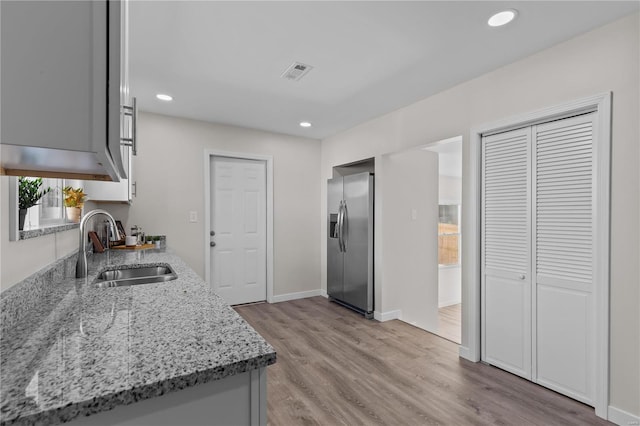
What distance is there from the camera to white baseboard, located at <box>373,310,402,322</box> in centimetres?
365

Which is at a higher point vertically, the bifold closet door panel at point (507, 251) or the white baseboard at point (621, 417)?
the bifold closet door panel at point (507, 251)

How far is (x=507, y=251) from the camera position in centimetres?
247

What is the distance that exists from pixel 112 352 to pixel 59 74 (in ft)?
2.16

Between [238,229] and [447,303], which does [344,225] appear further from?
[447,303]

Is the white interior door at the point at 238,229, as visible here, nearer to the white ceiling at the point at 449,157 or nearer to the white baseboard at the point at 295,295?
the white baseboard at the point at 295,295

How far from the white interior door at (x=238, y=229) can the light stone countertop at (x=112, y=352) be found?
9.38ft

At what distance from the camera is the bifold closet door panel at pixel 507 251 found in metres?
2.34

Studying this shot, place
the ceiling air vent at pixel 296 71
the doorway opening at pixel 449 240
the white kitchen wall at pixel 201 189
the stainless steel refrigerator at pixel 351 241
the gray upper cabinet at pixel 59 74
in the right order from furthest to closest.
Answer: the doorway opening at pixel 449 240, the stainless steel refrigerator at pixel 351 241, the white kitchen wall at pixel 201 189, the ceiling air vent at pixel 296 71, the gray upper cabinet at pixel 59 74

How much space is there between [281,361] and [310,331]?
717mm

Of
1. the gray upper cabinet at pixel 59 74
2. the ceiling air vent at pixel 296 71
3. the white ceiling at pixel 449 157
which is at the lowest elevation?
the gray upper cabinet at pixel 59 74

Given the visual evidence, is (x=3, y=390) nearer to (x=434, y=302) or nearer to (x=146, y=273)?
(x=146, y=273)

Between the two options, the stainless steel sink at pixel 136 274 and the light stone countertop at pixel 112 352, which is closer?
the light stone countertop at pixel 112 352

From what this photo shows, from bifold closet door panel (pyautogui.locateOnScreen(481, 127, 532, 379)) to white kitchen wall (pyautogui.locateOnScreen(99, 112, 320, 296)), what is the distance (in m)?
2.62

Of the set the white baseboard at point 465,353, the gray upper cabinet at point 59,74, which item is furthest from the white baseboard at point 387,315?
the gray upper cabinet at point 59,74
